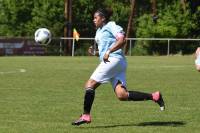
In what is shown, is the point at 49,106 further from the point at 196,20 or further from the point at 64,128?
the point at 196,20

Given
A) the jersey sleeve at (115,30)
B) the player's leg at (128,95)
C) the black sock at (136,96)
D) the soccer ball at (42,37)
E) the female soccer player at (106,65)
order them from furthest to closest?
the soccer ball at (42,37) < the black sock at (136,96) < the player's leg at (128,95) < the female soccer player at (106,65) < the jersey sleeve at (115,30)

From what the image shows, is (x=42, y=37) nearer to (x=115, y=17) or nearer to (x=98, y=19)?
(x=98, y=19)

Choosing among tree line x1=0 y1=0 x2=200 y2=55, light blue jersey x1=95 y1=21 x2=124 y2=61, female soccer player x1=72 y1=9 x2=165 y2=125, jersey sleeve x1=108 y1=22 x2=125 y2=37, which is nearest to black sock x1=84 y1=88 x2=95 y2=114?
female soccer player x1=72 y1=9 x2=165 y2=125

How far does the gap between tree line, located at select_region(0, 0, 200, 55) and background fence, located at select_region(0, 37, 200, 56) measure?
654 mm

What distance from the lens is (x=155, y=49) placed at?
56375 millimetres

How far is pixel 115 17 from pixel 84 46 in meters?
8.45

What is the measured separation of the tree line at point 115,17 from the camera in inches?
2350

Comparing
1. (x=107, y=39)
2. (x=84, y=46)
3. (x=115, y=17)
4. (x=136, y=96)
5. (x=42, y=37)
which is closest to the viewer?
(x=107, y=39)

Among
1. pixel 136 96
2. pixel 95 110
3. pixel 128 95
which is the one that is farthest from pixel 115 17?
pixel 128 95

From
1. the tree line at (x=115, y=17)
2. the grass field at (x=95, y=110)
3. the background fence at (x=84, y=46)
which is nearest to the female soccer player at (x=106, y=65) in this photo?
the grass field at (x=95, y=110)

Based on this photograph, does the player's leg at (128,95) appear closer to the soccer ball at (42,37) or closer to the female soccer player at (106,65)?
the female soccer player at (106,65)

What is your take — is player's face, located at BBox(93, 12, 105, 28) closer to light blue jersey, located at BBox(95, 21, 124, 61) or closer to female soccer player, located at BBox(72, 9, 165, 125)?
female soccer player, located at BBox(72, 9, 165, 125)

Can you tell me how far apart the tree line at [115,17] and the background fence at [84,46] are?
65cm

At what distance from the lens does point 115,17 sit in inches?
2544
